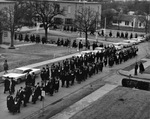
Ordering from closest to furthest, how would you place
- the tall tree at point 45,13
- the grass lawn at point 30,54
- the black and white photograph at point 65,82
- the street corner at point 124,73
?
1. the black and white photograph at point 65,82
2. the street corner at point 124,73
3. the grass lawn at point 30,54
4. the tall tree at point 45,13

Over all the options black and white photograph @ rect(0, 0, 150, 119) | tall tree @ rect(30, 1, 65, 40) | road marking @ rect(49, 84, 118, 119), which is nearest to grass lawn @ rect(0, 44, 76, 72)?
black and white photograph @ rect(0, 0, 150, 119)

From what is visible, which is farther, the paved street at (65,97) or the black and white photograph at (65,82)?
the black and white photograph at (65,82)

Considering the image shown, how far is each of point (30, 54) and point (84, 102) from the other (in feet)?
59.5

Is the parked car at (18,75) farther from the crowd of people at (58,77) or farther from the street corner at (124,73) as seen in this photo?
the street corner at (124,73)

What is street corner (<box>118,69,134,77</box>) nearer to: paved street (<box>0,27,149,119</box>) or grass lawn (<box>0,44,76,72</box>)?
paved street (<box>0,27,149,119</box>)

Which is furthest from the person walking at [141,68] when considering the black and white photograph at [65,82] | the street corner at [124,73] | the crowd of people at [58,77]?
the crowd of people at [58,77]

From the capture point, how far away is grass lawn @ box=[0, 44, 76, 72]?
3316cm

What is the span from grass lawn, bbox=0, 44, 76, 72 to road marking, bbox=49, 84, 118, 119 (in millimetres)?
10028

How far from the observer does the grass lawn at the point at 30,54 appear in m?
33.2

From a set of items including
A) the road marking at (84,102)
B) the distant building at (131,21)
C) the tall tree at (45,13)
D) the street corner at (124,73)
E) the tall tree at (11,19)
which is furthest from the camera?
the distant building at (131,21)

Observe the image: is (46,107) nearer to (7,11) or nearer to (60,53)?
(60,53)

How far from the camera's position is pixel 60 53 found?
40.1 m

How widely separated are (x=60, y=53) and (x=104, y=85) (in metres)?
14.8

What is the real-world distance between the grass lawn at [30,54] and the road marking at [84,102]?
1003 cm
